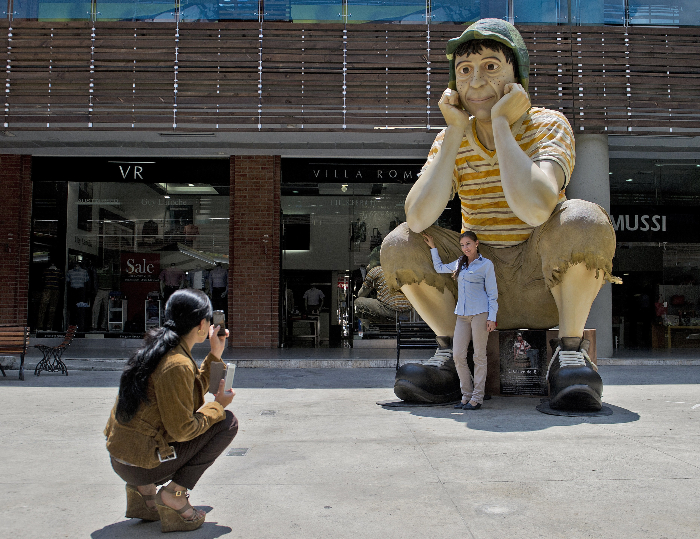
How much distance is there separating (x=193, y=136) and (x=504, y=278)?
858 centimetres

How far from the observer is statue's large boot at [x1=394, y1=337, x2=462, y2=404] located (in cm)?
495

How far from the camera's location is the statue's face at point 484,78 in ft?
15.0

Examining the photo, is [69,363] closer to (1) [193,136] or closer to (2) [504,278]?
(1) [193,136]

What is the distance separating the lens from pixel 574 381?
14.5ft

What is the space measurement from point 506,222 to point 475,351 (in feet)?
3.31

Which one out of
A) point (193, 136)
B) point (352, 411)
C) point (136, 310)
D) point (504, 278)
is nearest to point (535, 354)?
point (504, 278)

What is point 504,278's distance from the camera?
5055 mm

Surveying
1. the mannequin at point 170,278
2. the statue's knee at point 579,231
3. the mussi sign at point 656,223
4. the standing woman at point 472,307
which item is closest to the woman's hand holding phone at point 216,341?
the standing woman at point 472,307

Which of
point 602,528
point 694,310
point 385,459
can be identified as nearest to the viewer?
point 602,528

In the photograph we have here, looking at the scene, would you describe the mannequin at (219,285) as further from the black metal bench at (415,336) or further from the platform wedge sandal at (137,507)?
the platform wedge sandal at (137,507)

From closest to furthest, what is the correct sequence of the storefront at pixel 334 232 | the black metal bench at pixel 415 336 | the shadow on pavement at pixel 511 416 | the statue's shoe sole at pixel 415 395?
the shadow on pavement at pixel 511 416 < the statue's shoe sole at pixel 415 395 < the black metal bench at pixel 415 336 < the storefront at pixel 334 232

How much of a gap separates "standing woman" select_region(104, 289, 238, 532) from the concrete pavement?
0.12 m

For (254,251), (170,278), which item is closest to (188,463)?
(254,251)

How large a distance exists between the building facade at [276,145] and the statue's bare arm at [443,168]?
6451 mm
